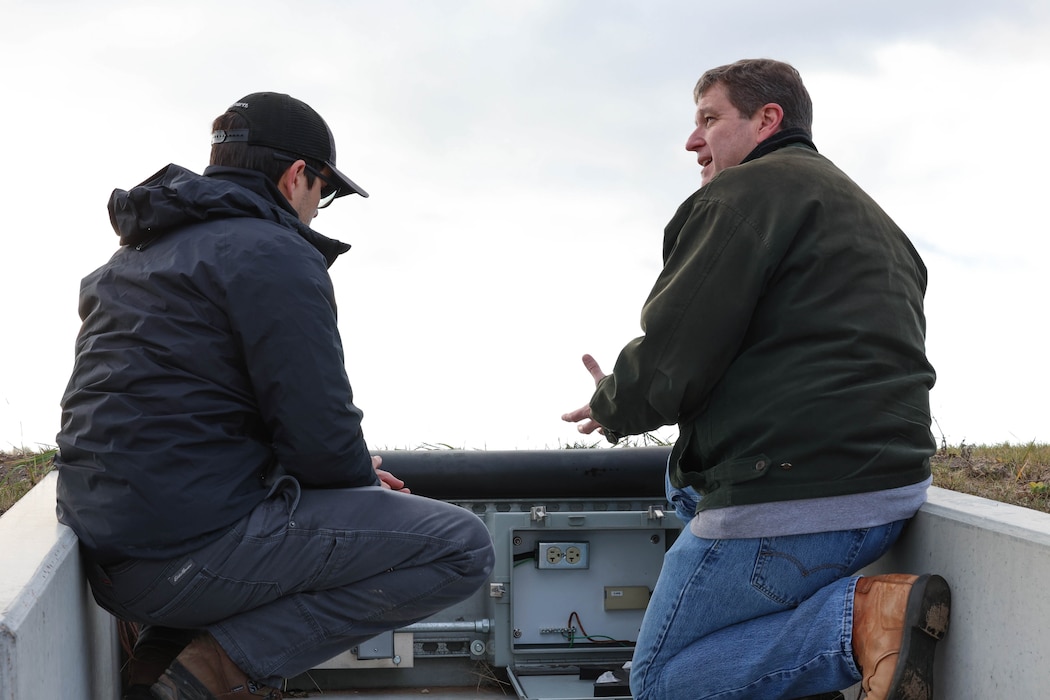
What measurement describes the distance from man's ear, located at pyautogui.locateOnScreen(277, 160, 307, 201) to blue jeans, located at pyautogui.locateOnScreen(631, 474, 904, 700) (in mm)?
1361

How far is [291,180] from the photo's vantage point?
2881 millimetres

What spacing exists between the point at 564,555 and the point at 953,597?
6.13ft

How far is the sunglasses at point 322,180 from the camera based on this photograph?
2859 millimetres

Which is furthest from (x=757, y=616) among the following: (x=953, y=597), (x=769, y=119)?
(x=769, y=119)

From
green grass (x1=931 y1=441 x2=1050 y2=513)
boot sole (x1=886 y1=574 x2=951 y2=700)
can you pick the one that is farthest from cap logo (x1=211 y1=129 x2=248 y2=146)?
green grass (x1=931 y1=441 x2=1050 y2=513)

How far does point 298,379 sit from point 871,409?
4.23 feet

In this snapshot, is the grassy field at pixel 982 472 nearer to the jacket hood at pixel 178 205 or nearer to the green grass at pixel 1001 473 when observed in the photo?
the green grass at pixel 1001 473

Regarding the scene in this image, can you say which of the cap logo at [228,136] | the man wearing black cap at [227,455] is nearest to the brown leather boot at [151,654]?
the man wearing black cap at [227,455]

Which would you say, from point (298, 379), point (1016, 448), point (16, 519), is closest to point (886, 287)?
point (298, 379)

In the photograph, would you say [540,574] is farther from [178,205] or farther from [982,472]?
[178,205]

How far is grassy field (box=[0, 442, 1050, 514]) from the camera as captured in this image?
3711mm

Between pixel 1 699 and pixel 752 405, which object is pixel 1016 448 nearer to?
pixel 752 405

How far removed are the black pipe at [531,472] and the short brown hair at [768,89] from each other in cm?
172

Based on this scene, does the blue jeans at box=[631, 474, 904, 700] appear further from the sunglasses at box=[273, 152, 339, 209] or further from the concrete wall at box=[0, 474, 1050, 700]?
the sunglasses at box=[273, 152, 339, 209]
